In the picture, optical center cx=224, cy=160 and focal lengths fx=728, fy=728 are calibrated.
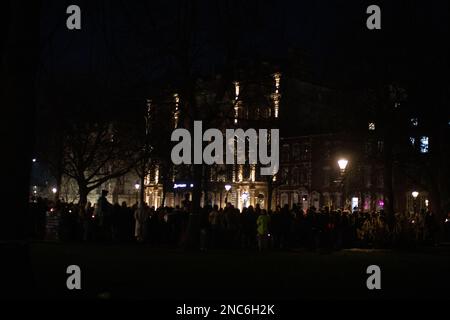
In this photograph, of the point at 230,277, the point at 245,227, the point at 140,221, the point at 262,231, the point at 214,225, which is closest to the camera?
the point at 230,277

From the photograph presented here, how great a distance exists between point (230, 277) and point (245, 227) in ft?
49.5

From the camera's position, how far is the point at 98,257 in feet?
70.3

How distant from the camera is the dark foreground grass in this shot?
1271 cm

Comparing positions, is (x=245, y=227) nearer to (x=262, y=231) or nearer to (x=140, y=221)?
(x=262, y=231)

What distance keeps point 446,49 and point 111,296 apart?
89.6 ft

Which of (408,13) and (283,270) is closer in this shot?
(283,270)

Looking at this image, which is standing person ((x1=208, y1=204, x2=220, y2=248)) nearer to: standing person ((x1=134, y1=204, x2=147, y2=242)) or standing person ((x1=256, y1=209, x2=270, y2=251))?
standing person ((x1=256, y1=209, x2=270, y2=251))

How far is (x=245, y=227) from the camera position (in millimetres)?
31016

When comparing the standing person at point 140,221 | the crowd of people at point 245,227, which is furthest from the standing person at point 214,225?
the standing person at point 140,221

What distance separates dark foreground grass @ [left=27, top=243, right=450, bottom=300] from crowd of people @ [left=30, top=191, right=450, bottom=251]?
6776 mm

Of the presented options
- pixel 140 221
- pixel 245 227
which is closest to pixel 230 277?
pixel 245 227

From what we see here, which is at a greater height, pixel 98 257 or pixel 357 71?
pixel 357 71

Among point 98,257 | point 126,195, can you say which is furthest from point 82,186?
point 126,195
